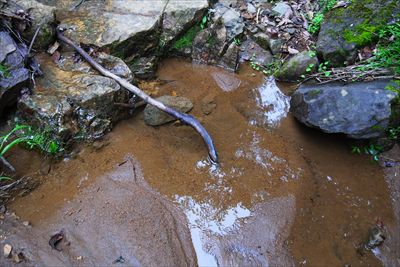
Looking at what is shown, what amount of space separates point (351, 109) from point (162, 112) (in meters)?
2.35

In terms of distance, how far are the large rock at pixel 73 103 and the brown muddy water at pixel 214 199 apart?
0.21 meters

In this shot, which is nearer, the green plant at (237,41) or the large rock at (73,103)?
the large rock at (73,103)

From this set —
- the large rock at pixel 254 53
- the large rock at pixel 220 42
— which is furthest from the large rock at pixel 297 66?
the large rock at pixel 220 42

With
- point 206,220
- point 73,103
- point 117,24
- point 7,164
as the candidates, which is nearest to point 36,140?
point 7,164

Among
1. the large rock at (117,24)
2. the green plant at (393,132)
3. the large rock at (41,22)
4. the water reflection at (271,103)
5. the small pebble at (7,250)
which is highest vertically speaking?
the large rock at (41,22)

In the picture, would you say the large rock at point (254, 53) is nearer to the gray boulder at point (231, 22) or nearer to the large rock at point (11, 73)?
the gray boulder at point (231, 22)

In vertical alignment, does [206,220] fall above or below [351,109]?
below

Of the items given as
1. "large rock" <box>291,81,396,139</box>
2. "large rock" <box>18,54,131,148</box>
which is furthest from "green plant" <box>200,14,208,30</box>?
"large rock" <box>291,81,396,139</box>

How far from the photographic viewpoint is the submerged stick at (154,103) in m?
3.80

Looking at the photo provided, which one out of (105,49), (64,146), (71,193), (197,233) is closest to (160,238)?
(197,233)

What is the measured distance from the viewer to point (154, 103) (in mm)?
4031

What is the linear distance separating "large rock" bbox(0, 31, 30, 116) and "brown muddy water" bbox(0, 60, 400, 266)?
0.74 metres

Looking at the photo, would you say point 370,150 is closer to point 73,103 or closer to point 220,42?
point 220,42

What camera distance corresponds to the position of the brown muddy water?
3.03 metres
